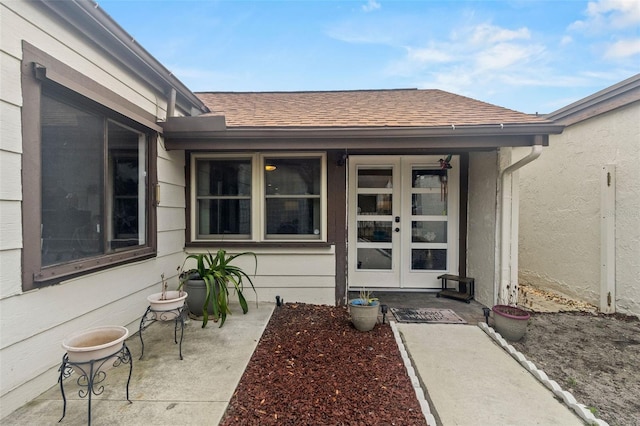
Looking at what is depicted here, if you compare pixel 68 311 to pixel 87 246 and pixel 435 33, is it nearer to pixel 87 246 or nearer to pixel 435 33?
pixel 87 246

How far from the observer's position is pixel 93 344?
6.31 feet

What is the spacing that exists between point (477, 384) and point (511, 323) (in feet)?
3.60

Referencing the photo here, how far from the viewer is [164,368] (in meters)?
2.28

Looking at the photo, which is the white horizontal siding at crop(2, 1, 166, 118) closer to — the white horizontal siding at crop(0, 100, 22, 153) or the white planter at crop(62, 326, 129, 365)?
the white horizontal siding at crop(0, 100, 22, 153)

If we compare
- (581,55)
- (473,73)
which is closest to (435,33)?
(473,73)

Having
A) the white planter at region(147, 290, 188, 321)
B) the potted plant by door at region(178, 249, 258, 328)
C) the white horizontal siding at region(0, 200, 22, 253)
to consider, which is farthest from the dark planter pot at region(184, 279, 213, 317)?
the white horizontal siding at region(0, 200, 22, 253)

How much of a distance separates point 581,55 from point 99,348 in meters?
10.3

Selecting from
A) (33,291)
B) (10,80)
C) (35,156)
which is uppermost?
(10,80)

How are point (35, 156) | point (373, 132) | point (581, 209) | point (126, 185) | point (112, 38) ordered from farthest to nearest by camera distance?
point (581, 209), point (373, 132), point (126, 185), point (112, 38), point (35, 156)

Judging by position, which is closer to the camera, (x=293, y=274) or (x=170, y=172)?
(x=170, y=172)

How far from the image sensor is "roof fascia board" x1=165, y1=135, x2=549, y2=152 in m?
3.44

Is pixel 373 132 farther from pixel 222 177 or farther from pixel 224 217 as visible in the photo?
pixel 224 217

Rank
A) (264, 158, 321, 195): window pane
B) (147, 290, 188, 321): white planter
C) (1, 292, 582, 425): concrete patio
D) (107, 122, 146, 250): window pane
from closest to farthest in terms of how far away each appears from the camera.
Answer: (1, 292, 582, 425): concrete patio < (147, 290, 188, 321): white planter < (107, 122, 146, 250): window pane < (264, 158, 321, 195): window pane

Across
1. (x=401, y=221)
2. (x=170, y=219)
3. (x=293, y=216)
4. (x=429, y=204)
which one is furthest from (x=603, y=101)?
(x=170, y=219)
